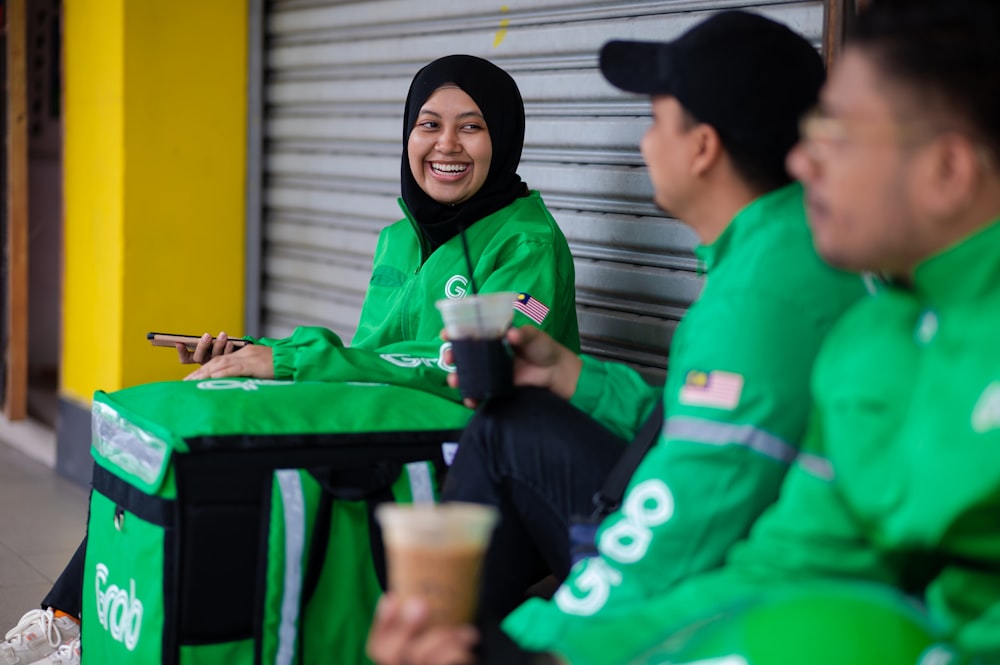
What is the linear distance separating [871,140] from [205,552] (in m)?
1.47

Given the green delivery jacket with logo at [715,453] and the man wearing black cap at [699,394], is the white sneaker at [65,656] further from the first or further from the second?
the green delivery jacket with logo at [715,453]

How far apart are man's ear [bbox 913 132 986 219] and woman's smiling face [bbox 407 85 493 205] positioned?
1.85m

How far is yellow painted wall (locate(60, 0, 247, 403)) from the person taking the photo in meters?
5.09

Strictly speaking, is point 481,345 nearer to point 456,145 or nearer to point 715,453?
point 715,453

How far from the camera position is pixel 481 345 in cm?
212

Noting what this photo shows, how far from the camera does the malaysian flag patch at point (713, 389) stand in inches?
66.4

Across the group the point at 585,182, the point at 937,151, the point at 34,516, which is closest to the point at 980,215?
the point at 937,151

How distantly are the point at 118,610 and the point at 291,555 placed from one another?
41 centimetres

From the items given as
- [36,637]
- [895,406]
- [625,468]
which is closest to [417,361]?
[625,468]

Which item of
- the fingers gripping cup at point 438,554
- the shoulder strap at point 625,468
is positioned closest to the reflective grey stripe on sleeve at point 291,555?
the shoulder strap at point 625,468

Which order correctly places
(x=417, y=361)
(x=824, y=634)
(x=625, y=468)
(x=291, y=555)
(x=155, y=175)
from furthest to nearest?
(x=155, y=175), (x=417, y=361), (x=291, y=555), (x=625, y=468), (x=824, y=634)

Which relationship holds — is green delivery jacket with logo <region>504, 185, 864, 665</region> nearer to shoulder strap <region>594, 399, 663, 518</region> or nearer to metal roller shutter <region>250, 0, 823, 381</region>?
shoulder strap <region>594, 399, 663, 518</region>

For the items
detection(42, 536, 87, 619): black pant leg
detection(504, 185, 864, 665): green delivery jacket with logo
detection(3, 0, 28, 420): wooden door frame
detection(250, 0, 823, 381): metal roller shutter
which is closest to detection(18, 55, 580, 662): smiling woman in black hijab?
detection(42, 536, 87, 619): black pant leg

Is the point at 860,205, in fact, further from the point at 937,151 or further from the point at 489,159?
the point at 489,159
